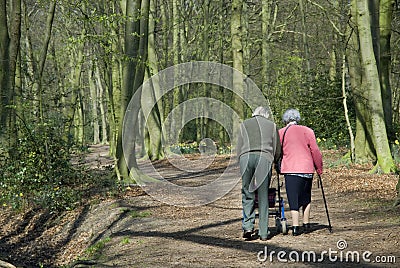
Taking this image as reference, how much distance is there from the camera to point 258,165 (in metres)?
8.79

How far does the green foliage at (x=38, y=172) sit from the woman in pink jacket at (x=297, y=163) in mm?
7486

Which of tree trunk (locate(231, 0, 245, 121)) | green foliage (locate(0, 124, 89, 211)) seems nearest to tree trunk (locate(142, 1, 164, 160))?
tree trunk (locate(231, 0, 245, 121))

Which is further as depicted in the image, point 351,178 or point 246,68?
point 246,68

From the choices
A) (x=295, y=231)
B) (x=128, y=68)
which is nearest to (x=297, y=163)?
(x=295, y=231)

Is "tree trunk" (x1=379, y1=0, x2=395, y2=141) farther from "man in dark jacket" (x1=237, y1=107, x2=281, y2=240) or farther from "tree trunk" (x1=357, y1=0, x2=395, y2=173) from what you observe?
"man in dark jacket" (x1=237, y1=107, x2=281, y2=240)

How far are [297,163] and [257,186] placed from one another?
2.37ft

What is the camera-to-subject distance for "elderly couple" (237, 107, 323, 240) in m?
8.83

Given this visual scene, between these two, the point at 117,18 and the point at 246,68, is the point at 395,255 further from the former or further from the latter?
the point at 246,68

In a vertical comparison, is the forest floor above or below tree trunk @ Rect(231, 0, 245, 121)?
below

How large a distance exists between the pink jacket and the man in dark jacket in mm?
243

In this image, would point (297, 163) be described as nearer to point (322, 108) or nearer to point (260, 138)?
point (260, 138)

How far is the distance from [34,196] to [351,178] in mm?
8225

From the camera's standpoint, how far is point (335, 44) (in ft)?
87.3

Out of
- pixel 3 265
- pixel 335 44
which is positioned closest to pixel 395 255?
pixel 3 265
